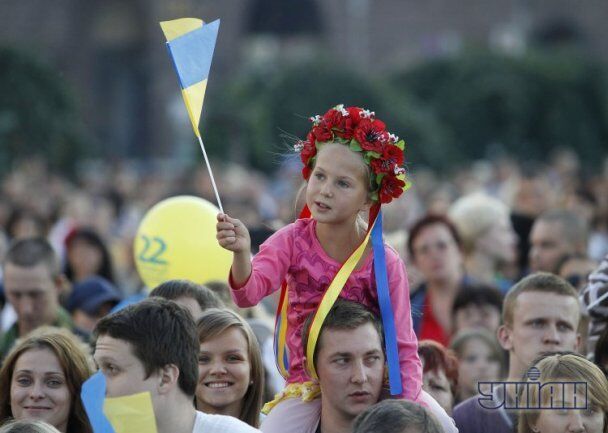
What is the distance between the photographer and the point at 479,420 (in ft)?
20.8

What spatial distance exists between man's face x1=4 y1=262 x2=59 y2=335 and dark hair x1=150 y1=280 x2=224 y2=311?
1.87 meters

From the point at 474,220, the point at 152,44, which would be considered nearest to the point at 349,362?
the point at 474,220

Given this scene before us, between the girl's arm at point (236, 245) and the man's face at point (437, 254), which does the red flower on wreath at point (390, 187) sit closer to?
the girl's arm at point (236, 245)

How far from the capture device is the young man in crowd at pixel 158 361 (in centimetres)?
495

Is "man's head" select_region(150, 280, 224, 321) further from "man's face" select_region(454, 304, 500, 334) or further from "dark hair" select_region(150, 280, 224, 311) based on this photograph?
"man's face" select_region(454, 304, 500, 334)

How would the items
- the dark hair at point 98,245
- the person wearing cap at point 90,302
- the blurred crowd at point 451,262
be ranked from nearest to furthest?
the blurred crowd at point 451,262
the person wearing cap at point 90,302
the dark hair at point 98,245

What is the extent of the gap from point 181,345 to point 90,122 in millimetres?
35266

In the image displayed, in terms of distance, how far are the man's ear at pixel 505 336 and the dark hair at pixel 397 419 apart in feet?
7.46

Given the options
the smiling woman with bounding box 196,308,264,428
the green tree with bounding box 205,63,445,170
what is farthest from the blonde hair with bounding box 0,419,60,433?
the green tree with bounding box 205,63,445,170

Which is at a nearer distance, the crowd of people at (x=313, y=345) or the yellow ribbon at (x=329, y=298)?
the crowd of people at (x=313, y=345)

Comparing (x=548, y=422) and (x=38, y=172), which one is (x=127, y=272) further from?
(x=38, y=172)

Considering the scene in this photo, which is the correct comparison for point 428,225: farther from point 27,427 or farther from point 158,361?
point 27,427

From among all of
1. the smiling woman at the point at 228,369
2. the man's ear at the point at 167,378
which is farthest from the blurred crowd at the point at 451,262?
the man's ear at the point at 167,378

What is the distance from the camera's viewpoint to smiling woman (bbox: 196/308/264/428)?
6.16 meters
